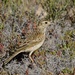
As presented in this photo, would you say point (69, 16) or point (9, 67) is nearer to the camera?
point (9, 67)

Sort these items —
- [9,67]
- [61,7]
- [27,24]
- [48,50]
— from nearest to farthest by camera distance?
1. [9,67]
2. [48,50]
3. [27,24]
4. [61,7]

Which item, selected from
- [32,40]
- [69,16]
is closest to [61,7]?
[69,16]

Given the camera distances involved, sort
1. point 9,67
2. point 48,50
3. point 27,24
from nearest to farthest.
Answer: point 9,67 < point 48,50 < point 27,24

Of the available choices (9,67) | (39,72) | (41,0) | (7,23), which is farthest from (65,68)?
(41,0)

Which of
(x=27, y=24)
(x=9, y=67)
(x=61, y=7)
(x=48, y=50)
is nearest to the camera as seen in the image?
(x=9, y=67)

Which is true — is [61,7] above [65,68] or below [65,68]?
above

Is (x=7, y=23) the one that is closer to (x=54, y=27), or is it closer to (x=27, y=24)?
(x=27, y=24)

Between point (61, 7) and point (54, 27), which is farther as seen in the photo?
point (61, 7)

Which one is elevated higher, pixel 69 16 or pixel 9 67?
pixel 69 16

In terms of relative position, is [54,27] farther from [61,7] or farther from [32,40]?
[32,40]
